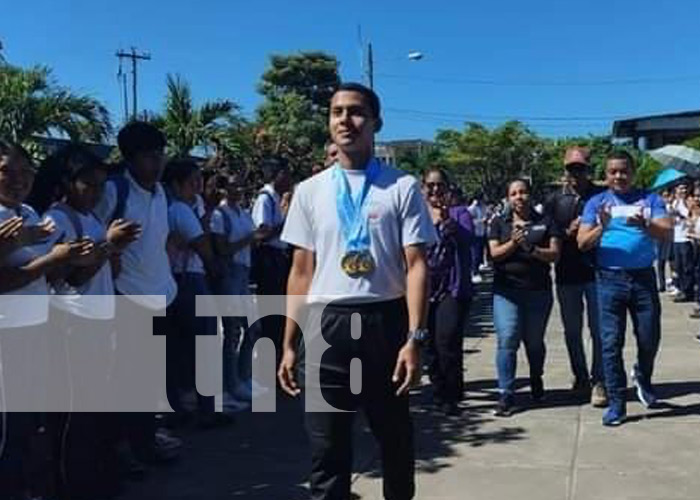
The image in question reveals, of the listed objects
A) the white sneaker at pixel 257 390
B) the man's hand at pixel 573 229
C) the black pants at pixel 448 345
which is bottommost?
the white sneaker at pixel 257 390

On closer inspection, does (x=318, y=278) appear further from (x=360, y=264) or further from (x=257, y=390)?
(x=257, y=390)

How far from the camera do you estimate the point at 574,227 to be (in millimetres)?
6602

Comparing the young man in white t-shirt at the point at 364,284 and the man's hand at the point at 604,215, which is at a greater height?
the man's hand at the point at 604,215

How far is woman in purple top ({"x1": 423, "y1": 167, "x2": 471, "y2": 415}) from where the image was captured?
21.5 feet

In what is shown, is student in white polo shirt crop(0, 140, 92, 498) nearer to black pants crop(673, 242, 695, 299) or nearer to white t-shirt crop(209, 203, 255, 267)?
white t-shirt crop(209, 203, 255, 267)

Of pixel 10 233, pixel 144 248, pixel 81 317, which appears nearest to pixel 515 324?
pixel 144 248

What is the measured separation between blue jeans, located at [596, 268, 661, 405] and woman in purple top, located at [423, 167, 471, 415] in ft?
3.24

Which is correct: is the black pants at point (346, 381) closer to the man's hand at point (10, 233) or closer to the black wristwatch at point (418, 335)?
the black wristwatch at point (418, 335)

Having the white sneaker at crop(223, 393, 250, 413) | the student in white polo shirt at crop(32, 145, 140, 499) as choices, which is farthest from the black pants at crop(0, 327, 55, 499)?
the white sneaker at crop(223, 393, 250, 413)

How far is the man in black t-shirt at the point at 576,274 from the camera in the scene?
262 inches

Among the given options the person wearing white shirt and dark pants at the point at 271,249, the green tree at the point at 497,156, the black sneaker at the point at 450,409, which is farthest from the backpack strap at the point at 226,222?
the green tree at the point at 497,156

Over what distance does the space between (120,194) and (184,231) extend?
102cm

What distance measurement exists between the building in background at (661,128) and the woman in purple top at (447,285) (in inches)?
1180

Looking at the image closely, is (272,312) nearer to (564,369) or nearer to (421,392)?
(421,392)
